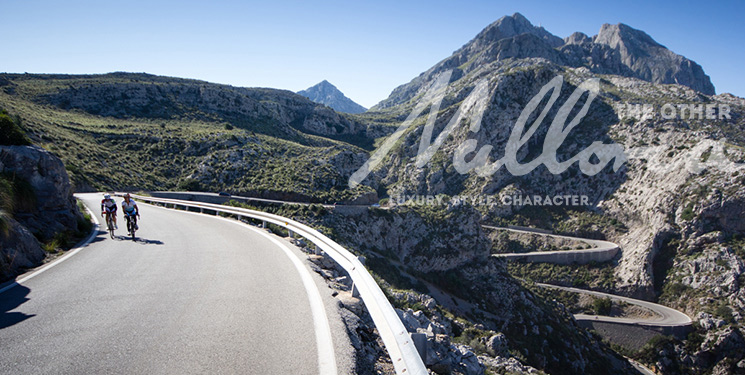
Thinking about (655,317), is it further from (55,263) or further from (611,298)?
(55,263)

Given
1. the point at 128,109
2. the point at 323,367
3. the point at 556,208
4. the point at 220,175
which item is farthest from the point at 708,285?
the point at 128,109

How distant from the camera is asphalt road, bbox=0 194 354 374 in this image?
348 cm

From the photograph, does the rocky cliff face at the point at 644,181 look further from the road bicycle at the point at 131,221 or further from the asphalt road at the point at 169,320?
the asphalt road at the point at 169,320

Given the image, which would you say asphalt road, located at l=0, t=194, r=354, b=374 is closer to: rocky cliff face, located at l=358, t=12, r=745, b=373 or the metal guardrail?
the metal guardrail

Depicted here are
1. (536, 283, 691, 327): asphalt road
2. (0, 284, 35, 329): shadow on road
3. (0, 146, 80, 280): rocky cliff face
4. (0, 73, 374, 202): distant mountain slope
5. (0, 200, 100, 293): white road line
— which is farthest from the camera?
(536, 283, 691, 327): asphalt road

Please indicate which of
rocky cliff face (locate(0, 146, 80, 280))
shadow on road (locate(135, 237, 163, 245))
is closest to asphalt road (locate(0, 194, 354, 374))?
shadow on road (locate(135, 237, 163, 245))

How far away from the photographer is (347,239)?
30766 mm

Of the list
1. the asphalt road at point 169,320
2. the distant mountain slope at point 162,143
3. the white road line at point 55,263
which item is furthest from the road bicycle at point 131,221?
the distant mountain slope at point 162,143

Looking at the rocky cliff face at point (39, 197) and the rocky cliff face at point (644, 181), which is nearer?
the rocky cliff face at point (39, 197)

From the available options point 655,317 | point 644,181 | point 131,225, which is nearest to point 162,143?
point 131,225

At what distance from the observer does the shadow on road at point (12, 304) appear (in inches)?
168

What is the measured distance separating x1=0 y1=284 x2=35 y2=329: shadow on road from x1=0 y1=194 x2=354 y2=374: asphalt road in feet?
0.04

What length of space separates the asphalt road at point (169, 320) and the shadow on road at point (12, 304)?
0.01m

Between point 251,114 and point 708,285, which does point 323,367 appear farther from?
point 251,114
